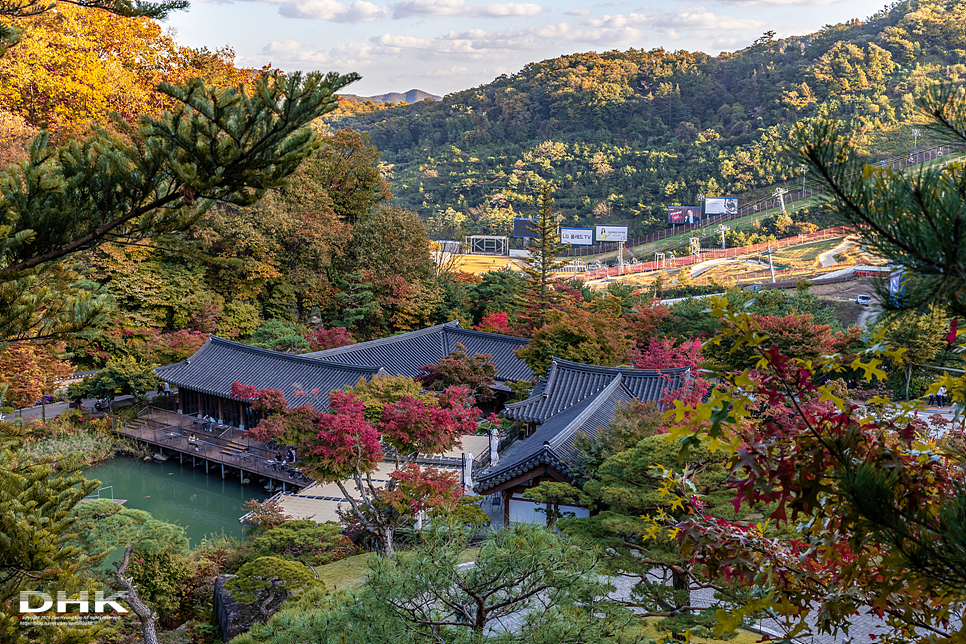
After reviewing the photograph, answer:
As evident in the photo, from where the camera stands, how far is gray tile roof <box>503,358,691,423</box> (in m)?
12.5

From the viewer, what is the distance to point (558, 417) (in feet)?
38.7

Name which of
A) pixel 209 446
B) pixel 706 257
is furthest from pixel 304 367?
pixel 706 257

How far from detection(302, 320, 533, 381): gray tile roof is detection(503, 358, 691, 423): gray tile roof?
3948 mm

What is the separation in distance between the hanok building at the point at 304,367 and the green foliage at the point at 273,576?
24.5ft

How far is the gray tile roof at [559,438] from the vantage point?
8.51m

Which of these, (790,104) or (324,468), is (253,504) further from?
(790,104)

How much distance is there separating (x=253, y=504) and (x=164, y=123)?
28.8 ft

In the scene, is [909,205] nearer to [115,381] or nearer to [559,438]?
[559,438]

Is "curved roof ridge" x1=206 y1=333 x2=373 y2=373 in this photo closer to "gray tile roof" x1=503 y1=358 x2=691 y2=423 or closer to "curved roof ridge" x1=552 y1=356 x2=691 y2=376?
"gray tile roof" x1=503 y1=358 x2=691 y2=423

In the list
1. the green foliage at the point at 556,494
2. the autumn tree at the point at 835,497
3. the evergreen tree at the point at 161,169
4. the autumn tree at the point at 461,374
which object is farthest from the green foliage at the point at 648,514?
the autumn tree at the point at 461,374

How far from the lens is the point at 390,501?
8742 millimetres

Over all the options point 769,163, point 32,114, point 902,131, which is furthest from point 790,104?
point 32,114

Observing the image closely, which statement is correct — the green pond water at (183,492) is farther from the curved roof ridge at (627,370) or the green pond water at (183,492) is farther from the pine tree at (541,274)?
the pine tree at (541,274)

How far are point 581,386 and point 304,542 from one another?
21.5 ft
